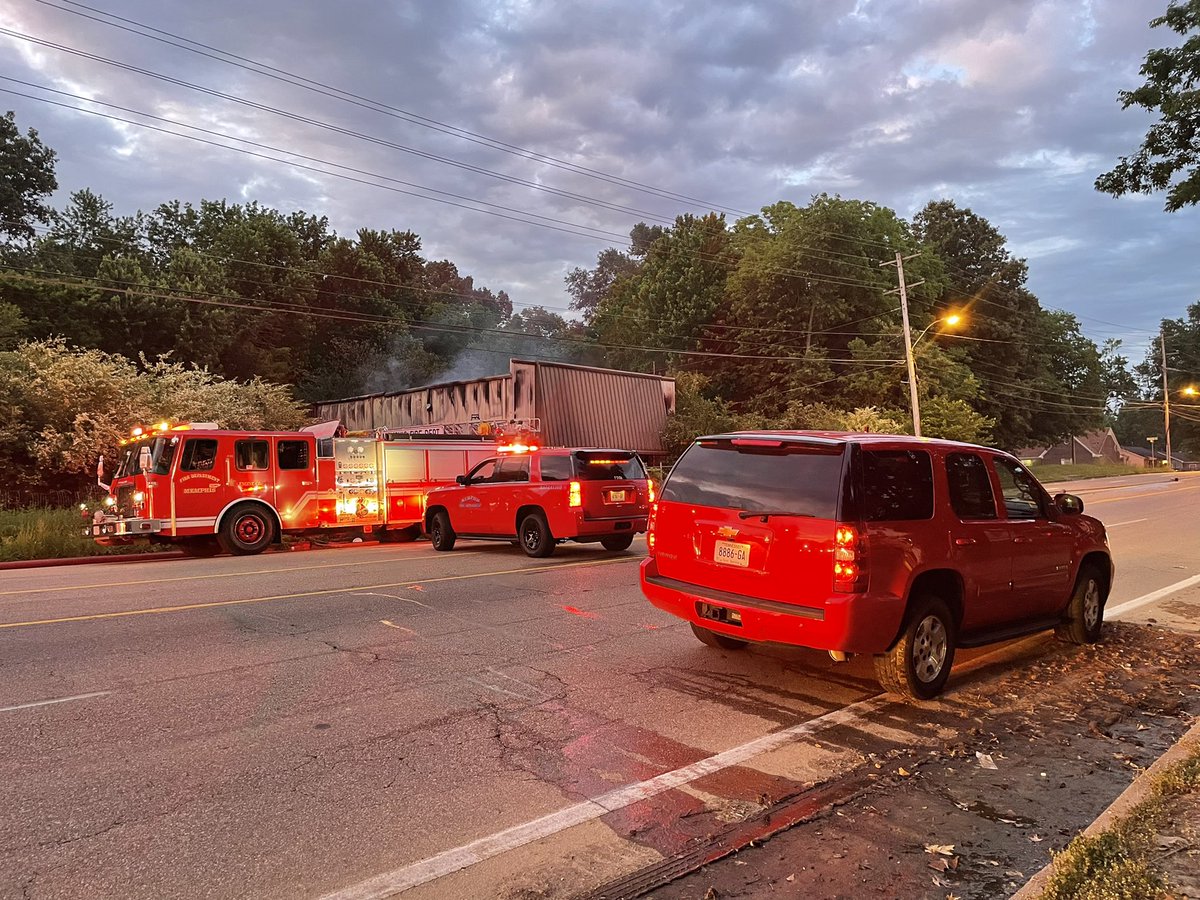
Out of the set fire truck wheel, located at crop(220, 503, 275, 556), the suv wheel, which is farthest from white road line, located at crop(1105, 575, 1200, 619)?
fire truck wheel, located at crop(220, 503, 275, 556)

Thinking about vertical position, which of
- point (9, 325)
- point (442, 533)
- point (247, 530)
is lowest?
point (442, 533)

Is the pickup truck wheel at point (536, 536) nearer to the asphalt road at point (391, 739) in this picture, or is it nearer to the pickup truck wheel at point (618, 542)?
the pickup truck wheel at point (618, 542)

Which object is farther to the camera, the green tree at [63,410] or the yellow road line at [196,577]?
the green tree at [63,410]

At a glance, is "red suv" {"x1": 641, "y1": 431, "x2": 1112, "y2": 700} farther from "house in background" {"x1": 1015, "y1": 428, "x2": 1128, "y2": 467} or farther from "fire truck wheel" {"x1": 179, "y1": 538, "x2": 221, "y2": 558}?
"house in background" {"x1": 1015, "y1": 428, "x2": 1128, "y2": 467}

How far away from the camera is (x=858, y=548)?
5008 mm

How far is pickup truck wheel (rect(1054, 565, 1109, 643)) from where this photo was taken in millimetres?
6918

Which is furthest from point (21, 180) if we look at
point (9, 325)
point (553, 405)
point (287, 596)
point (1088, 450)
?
point (1088, 450)

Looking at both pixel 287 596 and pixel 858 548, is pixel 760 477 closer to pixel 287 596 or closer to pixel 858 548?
pixel 858 548

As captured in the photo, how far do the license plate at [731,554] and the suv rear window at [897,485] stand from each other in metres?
0.85

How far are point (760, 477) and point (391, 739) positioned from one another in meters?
2.90

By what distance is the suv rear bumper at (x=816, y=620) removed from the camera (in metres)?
4.97

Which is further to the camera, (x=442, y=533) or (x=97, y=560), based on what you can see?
(x=97, y=560)

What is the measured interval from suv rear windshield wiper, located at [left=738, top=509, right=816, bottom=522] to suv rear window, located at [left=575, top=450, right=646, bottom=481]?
7.28m

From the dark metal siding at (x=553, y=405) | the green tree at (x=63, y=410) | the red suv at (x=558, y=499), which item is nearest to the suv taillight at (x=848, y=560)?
the red suv at (x=558, y=499)
